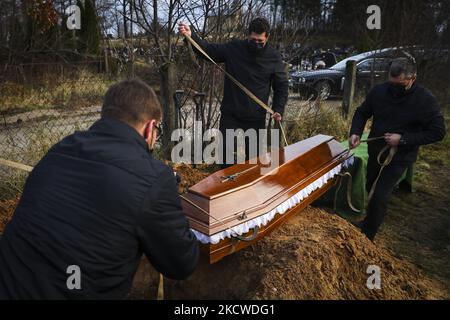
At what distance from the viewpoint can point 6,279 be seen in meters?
1.54

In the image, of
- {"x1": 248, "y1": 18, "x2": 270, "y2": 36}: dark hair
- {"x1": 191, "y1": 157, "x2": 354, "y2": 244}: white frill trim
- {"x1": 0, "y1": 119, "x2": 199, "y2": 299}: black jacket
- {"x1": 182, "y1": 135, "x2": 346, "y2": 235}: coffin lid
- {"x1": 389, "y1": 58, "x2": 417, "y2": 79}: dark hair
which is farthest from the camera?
{"x1": 248, "y1": 18, "x2": 270, "y2": 36}: dark hair

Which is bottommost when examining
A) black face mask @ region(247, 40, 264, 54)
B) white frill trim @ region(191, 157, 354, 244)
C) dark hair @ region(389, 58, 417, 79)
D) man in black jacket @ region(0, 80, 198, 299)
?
white frill trim @ region(191, 157, 354, 244)

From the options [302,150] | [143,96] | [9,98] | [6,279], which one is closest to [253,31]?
[302,150]

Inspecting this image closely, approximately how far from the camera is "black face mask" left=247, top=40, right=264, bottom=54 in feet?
12.3

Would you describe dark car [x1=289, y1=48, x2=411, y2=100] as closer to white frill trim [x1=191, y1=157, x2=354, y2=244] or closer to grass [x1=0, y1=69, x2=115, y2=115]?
white frill trim [x1=191, y1=157, x2=354, y2=244]

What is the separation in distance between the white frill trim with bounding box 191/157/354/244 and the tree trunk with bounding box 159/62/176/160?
5.84 ft

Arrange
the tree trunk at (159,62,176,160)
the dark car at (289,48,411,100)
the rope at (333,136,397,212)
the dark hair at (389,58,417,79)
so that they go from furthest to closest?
the dark car at (289,48,411,100)
the tree trunk at (159,62,176,160)
the rope at (333,136,397,212)
the dark hair at (389,58,417,79)

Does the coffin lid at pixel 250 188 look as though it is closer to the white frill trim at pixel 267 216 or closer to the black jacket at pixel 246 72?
the white frill trim at pixel 267 216

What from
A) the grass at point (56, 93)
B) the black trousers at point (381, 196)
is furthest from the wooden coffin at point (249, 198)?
the grass at point (56, 93)

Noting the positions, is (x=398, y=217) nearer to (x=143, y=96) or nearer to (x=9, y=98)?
(x=143, y=96)

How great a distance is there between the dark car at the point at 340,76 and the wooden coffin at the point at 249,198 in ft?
12.3

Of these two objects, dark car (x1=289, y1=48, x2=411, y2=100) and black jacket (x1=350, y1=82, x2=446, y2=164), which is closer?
black jacket (x1=350, y1=82, x2=446, y2=164)

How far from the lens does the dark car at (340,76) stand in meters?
8.20

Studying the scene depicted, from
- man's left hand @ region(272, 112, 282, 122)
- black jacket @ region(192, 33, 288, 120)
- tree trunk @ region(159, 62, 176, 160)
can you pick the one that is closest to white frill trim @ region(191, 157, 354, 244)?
man's left hand @ region(272, 112, 282, 122)
